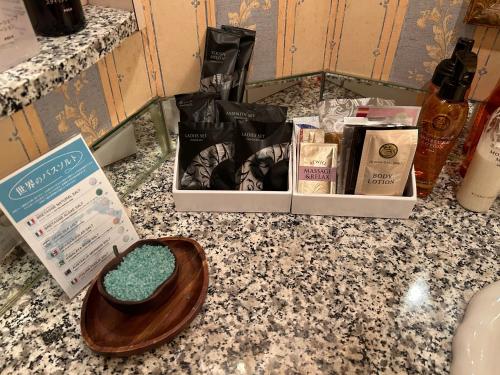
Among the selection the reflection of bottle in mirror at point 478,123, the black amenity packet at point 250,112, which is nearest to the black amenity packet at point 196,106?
the black amenity packet at point 250,112

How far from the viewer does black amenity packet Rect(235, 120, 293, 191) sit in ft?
2.34

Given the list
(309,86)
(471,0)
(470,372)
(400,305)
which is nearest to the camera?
(470,372)

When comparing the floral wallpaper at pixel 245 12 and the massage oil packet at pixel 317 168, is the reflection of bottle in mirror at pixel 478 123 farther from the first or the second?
the floral wallpaper at pixel 245 12

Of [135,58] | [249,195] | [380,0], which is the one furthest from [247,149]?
[380,0]

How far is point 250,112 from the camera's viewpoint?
0.72 metres

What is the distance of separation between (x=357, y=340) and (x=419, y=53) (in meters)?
0.59

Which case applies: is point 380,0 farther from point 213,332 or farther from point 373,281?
point 213,332

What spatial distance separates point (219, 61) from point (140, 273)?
432 mm

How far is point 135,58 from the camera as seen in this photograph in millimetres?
729

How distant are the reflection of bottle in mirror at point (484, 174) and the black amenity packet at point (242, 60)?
1.50 ft

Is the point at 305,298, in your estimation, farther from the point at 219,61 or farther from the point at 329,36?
the point at 329,36

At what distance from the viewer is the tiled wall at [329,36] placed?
74 cm

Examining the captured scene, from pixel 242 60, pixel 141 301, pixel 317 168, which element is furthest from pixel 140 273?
pixel 242 60

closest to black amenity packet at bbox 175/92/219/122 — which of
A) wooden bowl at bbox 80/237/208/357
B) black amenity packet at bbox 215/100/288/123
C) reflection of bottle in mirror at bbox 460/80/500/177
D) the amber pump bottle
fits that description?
black amenity packet at bbox 215/100/288/123
